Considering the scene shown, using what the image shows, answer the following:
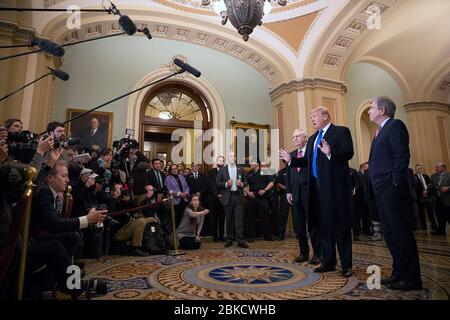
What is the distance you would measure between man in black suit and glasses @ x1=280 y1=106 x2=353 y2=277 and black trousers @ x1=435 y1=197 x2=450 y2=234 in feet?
15.0

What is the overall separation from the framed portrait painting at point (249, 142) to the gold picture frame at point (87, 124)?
2.94m

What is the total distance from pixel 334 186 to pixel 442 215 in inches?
194

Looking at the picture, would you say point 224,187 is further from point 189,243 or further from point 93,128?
point 93,128

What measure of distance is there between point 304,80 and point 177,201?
14.0 feet

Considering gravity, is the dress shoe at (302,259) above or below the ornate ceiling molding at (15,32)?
below

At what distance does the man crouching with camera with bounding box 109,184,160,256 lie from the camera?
3777mm

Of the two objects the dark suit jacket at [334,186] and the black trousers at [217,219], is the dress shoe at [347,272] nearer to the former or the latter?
the dark suit jacket at [334,186]

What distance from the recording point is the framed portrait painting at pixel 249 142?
7559mm

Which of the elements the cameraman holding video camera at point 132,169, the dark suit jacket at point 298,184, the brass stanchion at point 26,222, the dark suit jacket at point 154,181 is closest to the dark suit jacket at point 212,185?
the dark suit jacket at point 154,181

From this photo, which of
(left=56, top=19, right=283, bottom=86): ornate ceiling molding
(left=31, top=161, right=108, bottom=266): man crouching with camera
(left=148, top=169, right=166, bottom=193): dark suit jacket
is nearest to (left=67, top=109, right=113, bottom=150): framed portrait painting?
(left=56, top=19, right=283, bottom=86): ornate ceiling molding

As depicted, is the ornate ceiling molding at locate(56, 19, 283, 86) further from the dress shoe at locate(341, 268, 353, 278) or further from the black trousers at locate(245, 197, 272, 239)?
the dress shoe at locate(341, 268, 353, 278)

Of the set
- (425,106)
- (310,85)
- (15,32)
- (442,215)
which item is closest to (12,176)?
(15,32)

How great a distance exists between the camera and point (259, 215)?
561 centimetres
